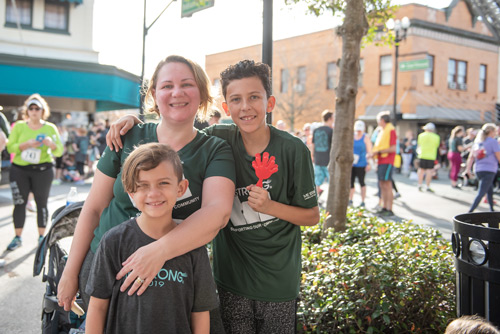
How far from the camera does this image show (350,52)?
15.6 ft

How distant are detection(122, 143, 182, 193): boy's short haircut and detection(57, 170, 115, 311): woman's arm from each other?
0.94ft

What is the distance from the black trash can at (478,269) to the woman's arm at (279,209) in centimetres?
86

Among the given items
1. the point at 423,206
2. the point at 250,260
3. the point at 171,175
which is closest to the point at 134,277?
the point at 171,175

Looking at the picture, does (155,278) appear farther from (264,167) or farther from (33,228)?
(33,228)

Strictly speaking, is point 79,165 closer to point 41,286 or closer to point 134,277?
point 41,286

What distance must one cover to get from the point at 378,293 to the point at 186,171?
1.68 meters

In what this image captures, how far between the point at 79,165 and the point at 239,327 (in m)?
13.8

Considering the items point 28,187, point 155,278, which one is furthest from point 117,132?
point 28,187

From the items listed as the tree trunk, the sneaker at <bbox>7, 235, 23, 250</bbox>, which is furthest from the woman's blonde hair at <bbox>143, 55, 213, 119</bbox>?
the sneaker at <bbox>7, 235, 23, 250</bbox>

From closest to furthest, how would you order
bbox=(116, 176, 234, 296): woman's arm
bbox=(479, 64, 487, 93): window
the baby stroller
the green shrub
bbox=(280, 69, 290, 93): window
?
bbox=(116, 176, 234, 296): woman's arm, the baby stroller, the green shrub, bbox=(479, 64, 487, 93): window, bbox=(280, 69, 290, 93): window

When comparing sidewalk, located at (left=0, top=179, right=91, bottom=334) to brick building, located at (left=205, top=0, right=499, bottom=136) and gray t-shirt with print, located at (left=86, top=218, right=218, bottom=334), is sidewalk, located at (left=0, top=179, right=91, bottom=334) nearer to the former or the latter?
gray t-shirt with print, located at (left=86, top=218, right=218, bottom=334)

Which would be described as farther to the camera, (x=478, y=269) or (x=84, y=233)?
(x=478, y=269)

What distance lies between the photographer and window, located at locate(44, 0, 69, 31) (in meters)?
16.8

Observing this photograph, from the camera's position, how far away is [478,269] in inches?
90.4
